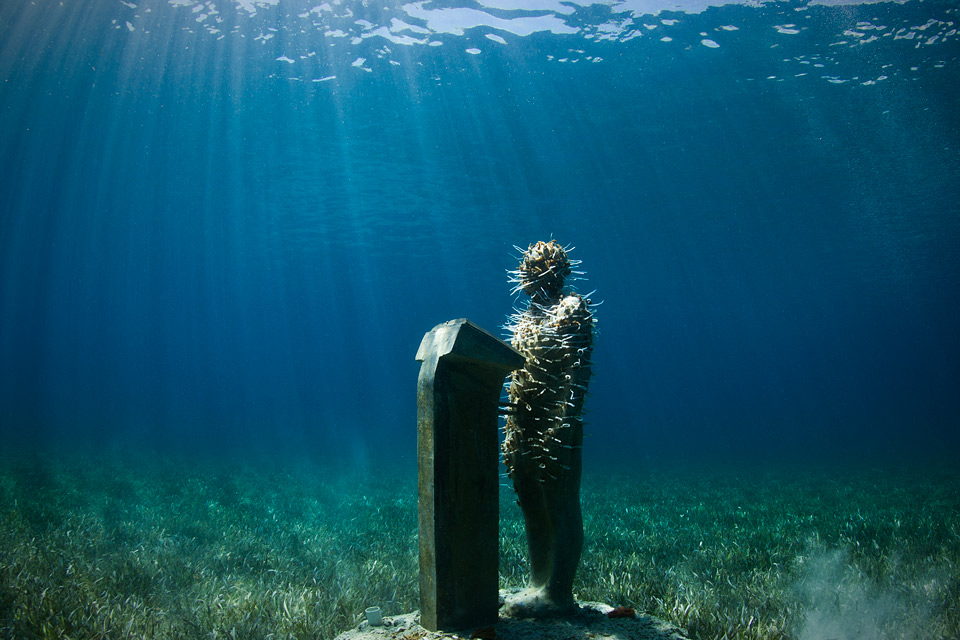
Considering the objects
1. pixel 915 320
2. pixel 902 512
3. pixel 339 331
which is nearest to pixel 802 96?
pixel 902 512

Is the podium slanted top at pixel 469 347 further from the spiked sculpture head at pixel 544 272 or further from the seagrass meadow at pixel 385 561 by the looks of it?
the seagrass meadow at pixel 385 561

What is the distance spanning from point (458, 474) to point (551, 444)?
0.62m

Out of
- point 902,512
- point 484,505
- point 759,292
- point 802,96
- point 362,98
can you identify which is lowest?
point 902,512

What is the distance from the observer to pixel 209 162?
30891 mm

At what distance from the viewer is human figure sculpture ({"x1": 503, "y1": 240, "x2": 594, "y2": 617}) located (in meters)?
3.36

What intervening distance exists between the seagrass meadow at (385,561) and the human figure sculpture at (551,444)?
1066 millimetres

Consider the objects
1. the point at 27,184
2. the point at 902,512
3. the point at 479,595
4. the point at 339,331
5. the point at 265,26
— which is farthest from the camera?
the point at 339,331

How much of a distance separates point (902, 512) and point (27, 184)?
155ft

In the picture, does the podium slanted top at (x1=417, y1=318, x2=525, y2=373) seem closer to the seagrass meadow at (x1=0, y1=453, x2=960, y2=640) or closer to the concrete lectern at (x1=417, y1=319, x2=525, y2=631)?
the concrete lectern at (x1=417, y1=319, x2=525, y2=631)

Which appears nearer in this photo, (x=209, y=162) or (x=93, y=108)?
(x=93, y=108)

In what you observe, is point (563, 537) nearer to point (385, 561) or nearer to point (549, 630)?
point (549, 630)

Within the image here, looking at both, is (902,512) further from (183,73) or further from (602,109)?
(183,73)

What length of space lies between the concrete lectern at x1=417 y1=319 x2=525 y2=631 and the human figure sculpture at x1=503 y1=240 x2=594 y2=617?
0.28 metres

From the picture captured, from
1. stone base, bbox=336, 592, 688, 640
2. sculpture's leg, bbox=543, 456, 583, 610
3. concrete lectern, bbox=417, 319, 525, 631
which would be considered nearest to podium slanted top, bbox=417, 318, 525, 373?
concrete lectern, bbox=417, 319, 525, 631
